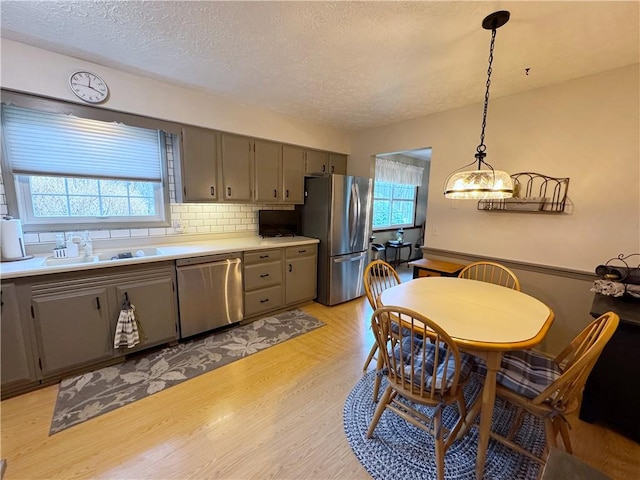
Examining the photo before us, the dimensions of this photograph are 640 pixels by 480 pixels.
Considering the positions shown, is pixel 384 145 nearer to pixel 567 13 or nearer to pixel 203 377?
pixel 567 13

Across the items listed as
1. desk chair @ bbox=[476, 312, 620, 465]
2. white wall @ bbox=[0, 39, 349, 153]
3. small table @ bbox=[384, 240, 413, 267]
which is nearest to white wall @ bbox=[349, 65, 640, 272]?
desk chair @ bbox=[476, 312, 620, 465]

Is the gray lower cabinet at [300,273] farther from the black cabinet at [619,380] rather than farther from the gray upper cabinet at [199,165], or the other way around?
the black cabinet at [619,380]

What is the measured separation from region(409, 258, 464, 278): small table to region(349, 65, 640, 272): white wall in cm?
24

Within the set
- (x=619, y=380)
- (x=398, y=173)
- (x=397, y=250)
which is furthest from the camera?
(x=397, y=250)

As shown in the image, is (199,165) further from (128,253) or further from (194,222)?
(128,253)

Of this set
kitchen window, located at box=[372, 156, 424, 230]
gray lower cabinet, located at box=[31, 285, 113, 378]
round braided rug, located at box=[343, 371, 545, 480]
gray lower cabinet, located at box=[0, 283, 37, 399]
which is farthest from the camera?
kitchen window, located at box=[372, 156, 424, 230]

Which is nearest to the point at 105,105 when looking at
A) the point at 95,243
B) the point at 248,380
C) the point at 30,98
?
the point at 30,98

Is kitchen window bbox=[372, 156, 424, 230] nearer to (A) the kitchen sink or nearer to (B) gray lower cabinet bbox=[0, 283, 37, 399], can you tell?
(A) the kitchen sink

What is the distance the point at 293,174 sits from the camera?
3660 mm

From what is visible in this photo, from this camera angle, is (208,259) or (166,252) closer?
(166,252)

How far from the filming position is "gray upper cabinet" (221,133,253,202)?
3062mm

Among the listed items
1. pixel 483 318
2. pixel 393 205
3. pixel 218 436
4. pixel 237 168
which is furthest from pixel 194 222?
pixel 393 205

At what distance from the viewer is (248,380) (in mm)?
2178

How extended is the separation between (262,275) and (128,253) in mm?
1331
